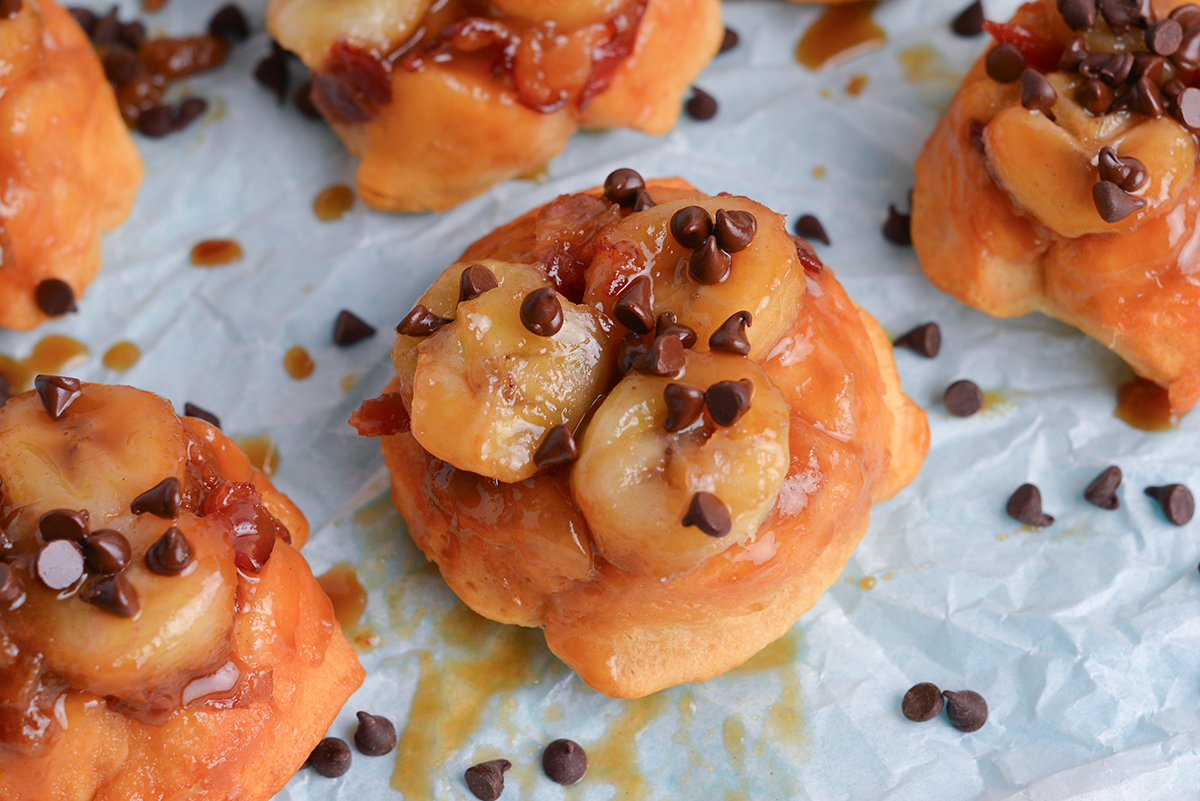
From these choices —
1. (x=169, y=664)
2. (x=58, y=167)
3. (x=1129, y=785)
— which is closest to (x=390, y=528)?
(x=169, y=664)

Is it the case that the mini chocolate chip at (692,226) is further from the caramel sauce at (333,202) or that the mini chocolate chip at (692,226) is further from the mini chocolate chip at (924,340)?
the caramel sauce at (333,202)

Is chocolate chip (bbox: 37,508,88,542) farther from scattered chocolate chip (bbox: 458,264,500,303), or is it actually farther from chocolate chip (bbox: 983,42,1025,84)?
chocolate chip (bbox: 983,42,1025,84)

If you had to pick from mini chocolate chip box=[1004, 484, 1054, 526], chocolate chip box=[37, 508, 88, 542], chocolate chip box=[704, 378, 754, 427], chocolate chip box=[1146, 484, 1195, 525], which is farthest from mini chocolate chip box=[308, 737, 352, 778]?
chocolate chip box=[1146, 484, 1195, 525]

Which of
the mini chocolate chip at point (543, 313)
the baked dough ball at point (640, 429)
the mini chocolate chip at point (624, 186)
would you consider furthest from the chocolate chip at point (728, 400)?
the mini chocolate chip at point (624, 186)

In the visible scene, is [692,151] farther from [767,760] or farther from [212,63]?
[767,760]

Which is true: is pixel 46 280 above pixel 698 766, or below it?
above

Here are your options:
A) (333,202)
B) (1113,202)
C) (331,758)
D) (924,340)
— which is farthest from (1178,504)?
(333,202)
